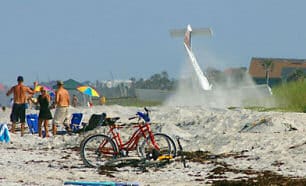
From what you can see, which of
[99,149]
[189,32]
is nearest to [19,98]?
[99,149]

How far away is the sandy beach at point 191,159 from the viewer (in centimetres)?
992

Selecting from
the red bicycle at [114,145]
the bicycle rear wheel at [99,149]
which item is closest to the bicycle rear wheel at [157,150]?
the red bicycle at [114,145]

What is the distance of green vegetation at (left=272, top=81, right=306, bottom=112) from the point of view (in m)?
25.2

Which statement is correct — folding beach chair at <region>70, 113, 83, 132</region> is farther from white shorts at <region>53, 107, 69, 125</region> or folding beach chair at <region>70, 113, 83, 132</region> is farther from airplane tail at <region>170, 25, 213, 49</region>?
airplane tail at <region>170, 25, 213, 49</region>

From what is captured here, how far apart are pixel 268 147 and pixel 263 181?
324 centimetres

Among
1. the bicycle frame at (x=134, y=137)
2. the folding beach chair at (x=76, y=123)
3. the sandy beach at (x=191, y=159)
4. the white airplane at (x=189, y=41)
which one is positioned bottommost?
the sandy beach at (x=191, y=159)

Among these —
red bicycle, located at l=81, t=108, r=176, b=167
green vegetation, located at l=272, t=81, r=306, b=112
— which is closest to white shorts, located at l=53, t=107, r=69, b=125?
red bicycle, located at l=81, t=108, r=176, b=167

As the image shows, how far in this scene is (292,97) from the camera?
2805cm

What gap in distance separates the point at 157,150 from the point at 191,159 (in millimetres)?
1354

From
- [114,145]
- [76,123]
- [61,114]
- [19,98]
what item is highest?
[19,98]

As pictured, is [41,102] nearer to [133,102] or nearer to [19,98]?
[19,98]

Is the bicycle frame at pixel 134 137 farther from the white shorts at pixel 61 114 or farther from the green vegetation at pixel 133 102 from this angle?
the green vegetation at pixel 133 102

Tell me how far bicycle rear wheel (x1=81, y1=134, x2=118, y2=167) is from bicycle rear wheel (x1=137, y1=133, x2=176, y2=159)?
0.44m

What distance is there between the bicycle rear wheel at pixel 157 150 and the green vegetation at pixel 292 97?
523 inches
